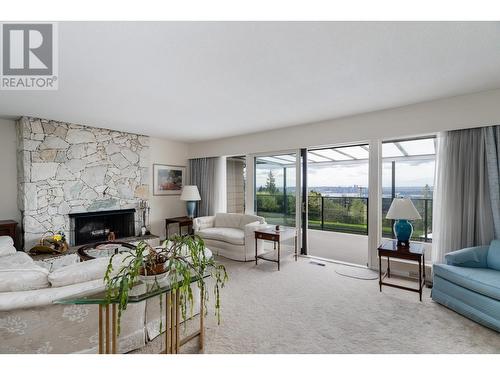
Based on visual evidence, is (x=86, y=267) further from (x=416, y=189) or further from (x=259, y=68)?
(x=416, y=189)

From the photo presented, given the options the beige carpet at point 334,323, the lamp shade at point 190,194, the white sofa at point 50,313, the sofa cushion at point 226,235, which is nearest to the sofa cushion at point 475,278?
the beige carpet at point 334,323

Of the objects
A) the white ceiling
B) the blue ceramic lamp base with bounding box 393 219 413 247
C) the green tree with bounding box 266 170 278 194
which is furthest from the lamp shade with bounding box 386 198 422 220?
the green tree with bounding box 266 170 278 194

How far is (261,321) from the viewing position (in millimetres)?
2232

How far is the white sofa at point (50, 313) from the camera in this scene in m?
1.43

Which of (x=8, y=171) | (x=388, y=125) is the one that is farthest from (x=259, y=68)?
(x=8, y=171)

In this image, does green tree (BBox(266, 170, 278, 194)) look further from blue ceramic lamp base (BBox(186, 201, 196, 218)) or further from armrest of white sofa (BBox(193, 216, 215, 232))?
blue ceramic lamp base (BBox(186, 201, 196, 218))

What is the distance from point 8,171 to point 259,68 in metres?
4.61

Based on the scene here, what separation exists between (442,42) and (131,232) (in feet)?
18.5

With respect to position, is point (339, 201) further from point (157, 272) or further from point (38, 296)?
point (38, 296)

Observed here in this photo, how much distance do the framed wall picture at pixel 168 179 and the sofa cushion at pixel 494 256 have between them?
571cm

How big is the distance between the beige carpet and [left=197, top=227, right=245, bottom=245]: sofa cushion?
0.98 m

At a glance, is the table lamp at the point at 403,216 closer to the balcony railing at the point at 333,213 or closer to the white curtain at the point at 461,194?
the white curtain at the point at 461,194

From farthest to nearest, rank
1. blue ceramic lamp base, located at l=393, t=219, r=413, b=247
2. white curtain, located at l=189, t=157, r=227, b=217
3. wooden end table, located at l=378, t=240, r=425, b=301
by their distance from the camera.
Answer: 1. white curtain, located at l=189, t=157, r=227, b=217
2. blue ceramic lamp base, located at l=393, t=219, r=413, b=247
3. wooden end table, located at l=378, t=240, r=425, b=301

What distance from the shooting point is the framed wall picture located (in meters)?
5.55
